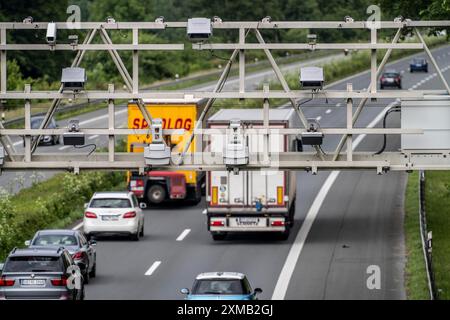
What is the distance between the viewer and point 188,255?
44.4 m

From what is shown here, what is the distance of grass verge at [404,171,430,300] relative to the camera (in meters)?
37.0

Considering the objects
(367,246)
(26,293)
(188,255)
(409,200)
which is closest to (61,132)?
(26,293)

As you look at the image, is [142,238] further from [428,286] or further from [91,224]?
[428,286]

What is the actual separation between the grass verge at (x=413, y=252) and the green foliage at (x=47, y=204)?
11.2 meters

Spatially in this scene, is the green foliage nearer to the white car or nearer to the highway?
the white car

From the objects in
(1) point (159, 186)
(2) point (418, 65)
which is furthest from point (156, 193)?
(2) point (418, 65)

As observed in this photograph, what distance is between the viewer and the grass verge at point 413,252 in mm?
37000

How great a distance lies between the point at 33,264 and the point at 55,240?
635 cm

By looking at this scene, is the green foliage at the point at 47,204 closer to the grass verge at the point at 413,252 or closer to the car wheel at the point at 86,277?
the car wheel at the point at 86,277

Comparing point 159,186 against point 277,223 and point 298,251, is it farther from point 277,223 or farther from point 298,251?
point 298,251

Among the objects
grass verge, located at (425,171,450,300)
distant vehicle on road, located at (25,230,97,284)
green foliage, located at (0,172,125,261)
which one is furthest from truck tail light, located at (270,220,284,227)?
distant vehicle on road, located at (25,230,97,284)

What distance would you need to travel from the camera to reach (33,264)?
1239 inches

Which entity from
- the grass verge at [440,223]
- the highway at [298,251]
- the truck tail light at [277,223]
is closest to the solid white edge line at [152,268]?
the highway at [298,251]

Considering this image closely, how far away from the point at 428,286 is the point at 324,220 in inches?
600
